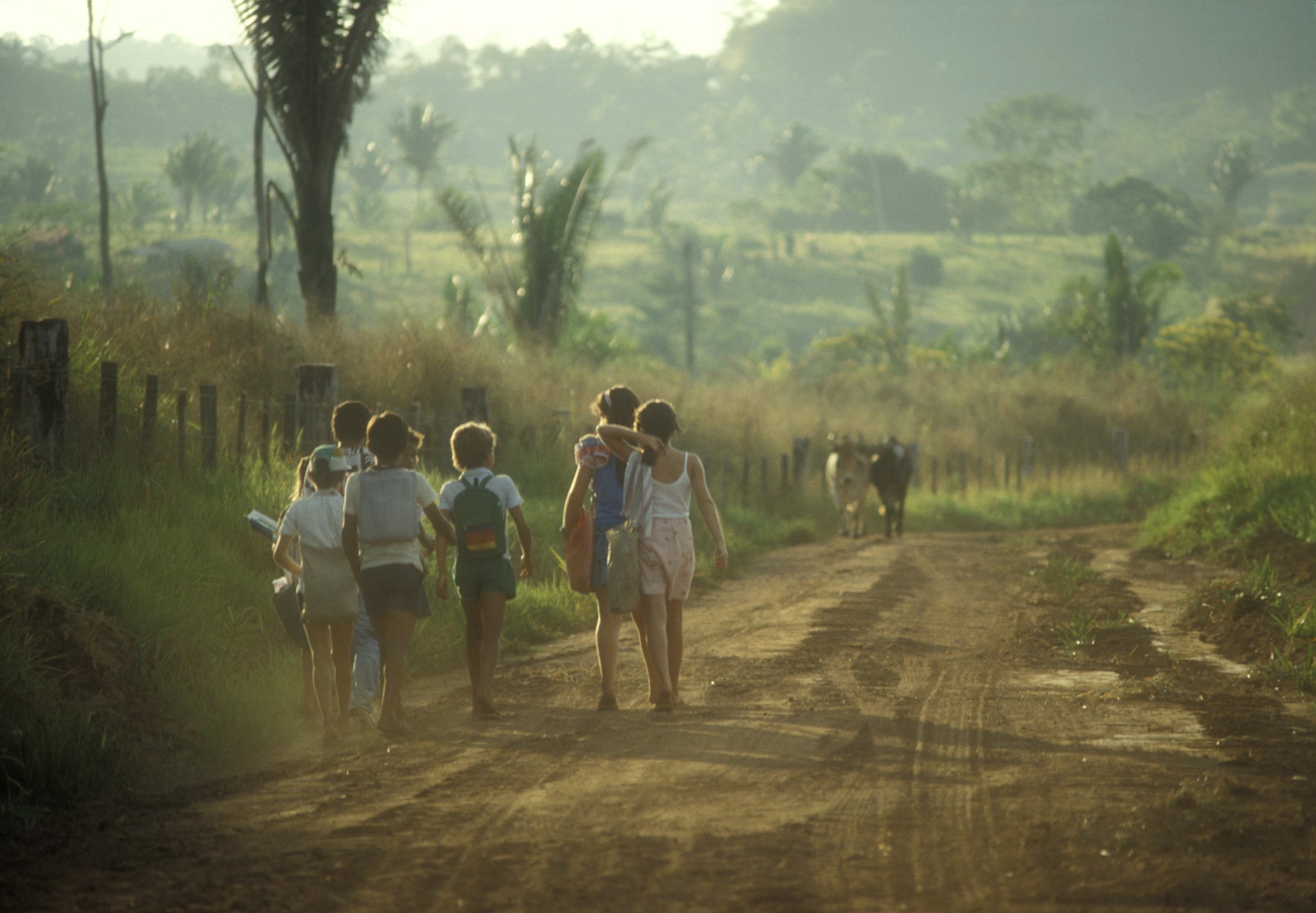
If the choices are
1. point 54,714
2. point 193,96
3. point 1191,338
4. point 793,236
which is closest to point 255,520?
point 54,714

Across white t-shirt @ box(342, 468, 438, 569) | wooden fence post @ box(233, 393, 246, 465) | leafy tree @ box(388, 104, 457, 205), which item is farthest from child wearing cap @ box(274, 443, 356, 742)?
leafy tree @ box(388, 104, 457, 205)

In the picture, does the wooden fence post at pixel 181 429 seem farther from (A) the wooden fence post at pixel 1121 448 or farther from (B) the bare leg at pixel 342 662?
(A) the wooden fence post at pixel 1121 448

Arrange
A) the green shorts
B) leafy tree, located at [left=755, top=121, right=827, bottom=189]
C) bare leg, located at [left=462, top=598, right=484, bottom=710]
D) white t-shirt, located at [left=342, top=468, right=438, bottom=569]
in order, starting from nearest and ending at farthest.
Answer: white t-shirt, located at [left=342, top=468, right=438, bottom=569] < the green shorts < bare leg, located at [left=462, top=598, right=484, bottom=710] < leafy tree, located at [left=755, top=121, right=827, bottom=189]

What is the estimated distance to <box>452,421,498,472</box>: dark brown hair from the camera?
25.4 feet

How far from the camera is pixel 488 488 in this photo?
7691 millimetres

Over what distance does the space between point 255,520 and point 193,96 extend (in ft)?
455

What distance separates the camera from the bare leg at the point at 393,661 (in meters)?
7.34

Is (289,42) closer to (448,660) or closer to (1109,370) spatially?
(448,660)

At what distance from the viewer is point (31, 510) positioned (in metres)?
8.94

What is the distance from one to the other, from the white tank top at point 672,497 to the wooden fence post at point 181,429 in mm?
5001

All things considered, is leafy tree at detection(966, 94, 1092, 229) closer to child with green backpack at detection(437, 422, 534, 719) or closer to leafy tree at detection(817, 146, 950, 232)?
leafy tree at detection(817, 146, 950, 232)

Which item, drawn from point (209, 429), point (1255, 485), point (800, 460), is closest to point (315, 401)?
point (209, 429)

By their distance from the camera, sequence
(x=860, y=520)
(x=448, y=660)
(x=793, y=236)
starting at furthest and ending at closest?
(x=793, y=236) → (x=860, y=520) → (x=448, y=660)

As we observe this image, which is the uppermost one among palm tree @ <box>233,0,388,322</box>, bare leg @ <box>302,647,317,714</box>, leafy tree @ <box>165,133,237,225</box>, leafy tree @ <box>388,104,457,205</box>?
leafy tree @ <box>388,104,457,205</box>
